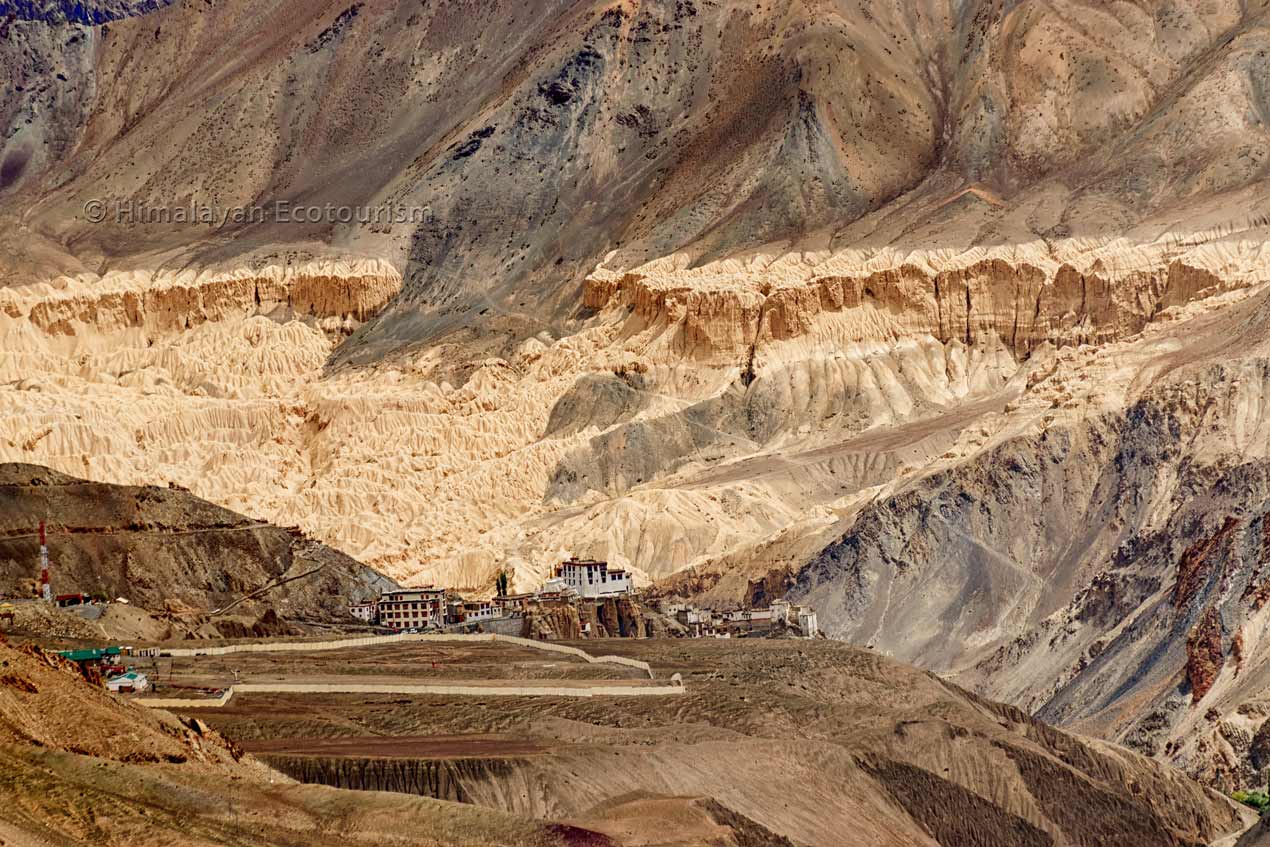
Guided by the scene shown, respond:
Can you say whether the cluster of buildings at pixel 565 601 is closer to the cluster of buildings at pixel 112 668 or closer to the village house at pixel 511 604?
the village house at pixel 511 604

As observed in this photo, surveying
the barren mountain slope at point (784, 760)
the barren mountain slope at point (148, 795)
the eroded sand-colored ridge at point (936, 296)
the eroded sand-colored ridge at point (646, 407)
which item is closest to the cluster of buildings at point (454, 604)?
the barren mountain slope at point (784, 760)

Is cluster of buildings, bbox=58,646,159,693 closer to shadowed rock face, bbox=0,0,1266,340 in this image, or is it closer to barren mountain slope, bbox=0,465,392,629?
barren mountain slope, bbox=0,465,392,629

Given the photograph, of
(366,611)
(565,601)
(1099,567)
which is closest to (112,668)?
(366,611)

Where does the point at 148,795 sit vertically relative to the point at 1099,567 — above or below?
below

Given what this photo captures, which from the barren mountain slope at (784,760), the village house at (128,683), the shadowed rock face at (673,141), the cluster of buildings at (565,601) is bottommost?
the barren mountain slope at (784,760)

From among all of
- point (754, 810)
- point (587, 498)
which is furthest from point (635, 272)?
point (754, 810)

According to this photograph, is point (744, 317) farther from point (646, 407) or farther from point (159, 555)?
point (159, 555)

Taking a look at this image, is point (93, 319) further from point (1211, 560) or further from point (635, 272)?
point (1211, 560)
